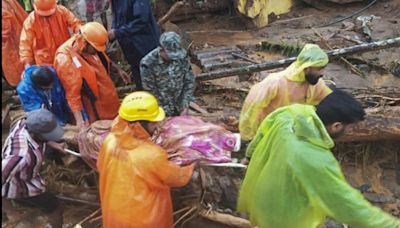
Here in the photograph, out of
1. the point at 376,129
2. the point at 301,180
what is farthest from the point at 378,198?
the point at 301,180

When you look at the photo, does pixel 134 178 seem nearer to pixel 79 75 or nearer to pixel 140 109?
pixel 140 109

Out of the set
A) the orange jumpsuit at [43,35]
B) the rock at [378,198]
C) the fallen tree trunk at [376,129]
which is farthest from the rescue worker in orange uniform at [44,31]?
the rock at [378,198]

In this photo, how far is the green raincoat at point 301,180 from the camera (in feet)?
9.72

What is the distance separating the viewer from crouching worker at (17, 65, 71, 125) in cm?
439

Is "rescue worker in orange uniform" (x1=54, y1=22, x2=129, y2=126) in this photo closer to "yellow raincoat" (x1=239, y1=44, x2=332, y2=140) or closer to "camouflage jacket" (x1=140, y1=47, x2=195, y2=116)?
"camouflage jacket" (x1=140, y1=47, x2=195, y2=116)

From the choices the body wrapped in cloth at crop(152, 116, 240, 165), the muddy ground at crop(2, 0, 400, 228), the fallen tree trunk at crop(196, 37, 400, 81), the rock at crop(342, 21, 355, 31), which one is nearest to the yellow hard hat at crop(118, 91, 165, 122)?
the body wrapped in cloth at crop(152, 116, 240, 165)

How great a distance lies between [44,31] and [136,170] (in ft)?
7.60

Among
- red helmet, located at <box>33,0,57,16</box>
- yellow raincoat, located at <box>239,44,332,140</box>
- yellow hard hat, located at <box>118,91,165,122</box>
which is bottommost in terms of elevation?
yellow raincoat, located at <box>239,44,332,140</box>

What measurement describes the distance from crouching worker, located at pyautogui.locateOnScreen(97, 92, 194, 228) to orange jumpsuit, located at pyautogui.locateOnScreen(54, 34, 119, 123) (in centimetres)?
119

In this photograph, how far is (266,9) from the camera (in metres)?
9.72

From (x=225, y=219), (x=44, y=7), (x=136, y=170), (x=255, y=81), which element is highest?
(x=44, y=7)

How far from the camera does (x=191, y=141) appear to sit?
3.89 meters

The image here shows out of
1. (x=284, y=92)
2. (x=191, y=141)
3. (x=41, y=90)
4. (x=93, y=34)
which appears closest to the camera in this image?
(x=191, y=141)

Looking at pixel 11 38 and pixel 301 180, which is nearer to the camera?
pixel 301 180
